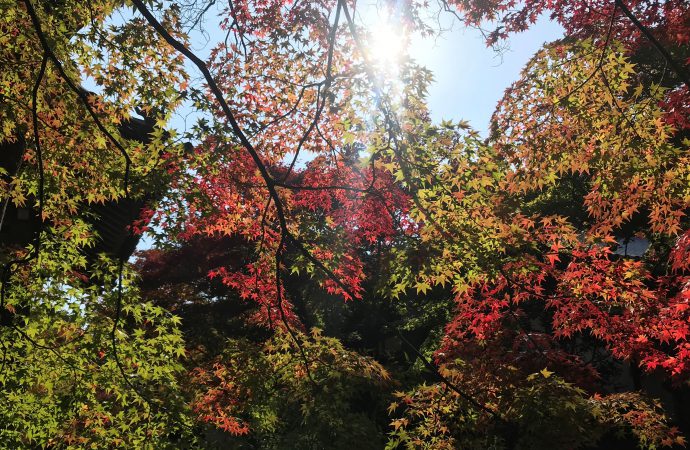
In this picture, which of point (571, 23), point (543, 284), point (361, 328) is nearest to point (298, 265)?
point (571, 23)

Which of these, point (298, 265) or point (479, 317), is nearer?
point (298, 265)

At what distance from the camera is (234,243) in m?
15.9

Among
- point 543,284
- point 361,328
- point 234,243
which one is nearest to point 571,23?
point 543,284

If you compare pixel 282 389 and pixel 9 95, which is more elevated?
pixel 9 95

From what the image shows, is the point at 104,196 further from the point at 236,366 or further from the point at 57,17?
the point at 236,366

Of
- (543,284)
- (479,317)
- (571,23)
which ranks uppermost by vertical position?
(571,23)

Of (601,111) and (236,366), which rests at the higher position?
(601,111)

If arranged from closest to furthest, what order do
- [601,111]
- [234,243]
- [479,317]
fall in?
[601,111] → [479,317] → [234,243]

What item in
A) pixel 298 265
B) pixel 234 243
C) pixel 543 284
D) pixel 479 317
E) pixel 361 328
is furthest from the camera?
pixel 234 243

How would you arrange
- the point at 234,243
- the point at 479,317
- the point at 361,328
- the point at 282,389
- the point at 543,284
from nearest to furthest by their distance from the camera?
the point at 479,317
the point at 282,389
the point at 543,284
the point at 361,328
the point at 234,243

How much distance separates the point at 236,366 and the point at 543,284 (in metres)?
7.23

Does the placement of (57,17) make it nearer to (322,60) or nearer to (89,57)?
(89,57)

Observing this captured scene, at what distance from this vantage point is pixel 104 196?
18.6 feet

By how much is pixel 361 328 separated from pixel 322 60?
1055cm
